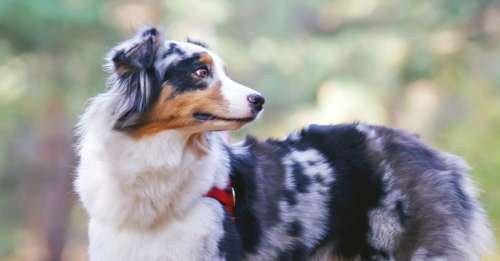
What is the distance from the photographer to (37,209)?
19578mm

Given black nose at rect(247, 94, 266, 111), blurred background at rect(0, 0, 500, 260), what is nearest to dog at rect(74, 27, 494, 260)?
black nose at rect(247, 94, 266, 111)

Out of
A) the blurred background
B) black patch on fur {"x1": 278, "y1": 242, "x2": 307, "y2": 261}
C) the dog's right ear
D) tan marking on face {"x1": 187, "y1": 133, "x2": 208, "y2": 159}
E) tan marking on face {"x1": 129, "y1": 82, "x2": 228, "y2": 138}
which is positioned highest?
the blurred background

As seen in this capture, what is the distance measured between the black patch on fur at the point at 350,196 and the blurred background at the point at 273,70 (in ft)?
28.8

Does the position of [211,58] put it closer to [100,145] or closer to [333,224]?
[100,145]

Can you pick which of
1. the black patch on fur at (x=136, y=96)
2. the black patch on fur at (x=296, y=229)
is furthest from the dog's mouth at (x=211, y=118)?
the black patch on fur at (x=296, y=229)

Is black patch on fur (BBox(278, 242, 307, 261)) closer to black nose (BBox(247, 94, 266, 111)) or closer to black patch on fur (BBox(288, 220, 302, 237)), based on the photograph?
black patch on fur (BBox(288, 220, 302, 237))

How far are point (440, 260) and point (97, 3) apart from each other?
36.5 feet

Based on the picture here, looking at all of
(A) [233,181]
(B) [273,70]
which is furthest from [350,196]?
(B) [273,70]

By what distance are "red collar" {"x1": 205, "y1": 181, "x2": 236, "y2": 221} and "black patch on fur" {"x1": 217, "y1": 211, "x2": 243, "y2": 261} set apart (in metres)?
0.07

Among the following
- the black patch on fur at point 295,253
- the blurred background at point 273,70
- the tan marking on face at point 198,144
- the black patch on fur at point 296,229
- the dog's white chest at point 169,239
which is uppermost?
the blurred background at point 273,70

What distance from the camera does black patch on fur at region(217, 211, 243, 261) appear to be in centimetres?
488

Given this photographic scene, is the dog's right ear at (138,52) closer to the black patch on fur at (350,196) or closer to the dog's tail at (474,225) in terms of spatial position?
the black patch on fur at (350,196)

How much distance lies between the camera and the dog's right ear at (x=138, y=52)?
4906 millimetres

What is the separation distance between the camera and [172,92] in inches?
193
